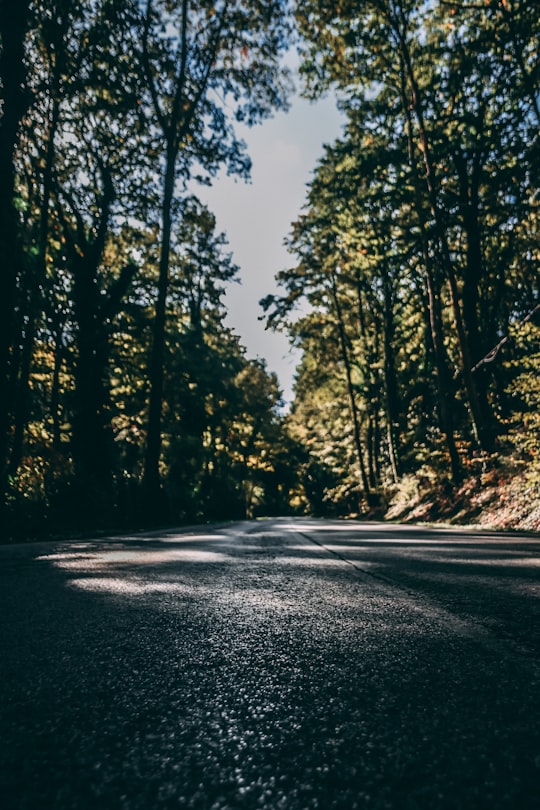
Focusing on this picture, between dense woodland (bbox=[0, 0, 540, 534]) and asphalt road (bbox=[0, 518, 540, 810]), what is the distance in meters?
7.41

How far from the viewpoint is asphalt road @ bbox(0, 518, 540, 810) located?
667 millimetres

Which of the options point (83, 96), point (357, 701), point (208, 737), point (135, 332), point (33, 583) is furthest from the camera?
point (135, 332)

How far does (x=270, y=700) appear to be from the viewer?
1.01m

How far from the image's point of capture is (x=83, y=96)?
14.2 metres

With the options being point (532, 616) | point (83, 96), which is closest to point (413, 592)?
point (532, 616)

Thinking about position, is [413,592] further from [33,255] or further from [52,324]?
[52,324]

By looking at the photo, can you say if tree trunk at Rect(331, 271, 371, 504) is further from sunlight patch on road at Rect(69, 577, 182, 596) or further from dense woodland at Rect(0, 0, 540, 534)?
sunlight patch on road at Rect(69, 577, 182, 596)

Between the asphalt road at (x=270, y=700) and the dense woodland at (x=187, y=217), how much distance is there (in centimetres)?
741

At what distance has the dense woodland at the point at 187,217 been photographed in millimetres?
11203

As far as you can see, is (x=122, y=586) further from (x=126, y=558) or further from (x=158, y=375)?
(x=158, y=375)

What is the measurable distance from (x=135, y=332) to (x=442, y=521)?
11733mm

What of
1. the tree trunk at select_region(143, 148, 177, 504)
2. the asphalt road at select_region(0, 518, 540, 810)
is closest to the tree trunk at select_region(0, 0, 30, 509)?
the tree trunk at select_region(143, 148, 177, 504)

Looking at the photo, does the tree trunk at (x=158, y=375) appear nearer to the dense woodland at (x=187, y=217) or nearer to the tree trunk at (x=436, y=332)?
the dense woodland at (x=187, y=217)

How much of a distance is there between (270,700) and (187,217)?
16934 millimetres
